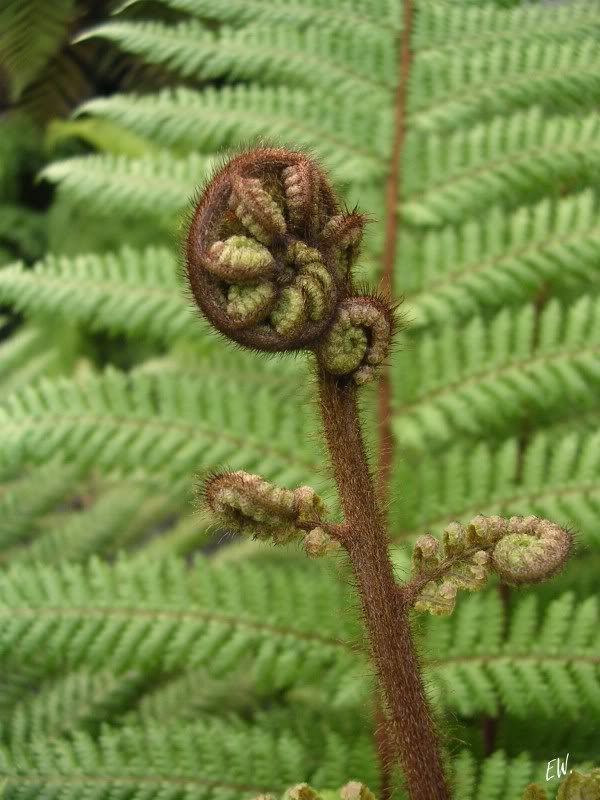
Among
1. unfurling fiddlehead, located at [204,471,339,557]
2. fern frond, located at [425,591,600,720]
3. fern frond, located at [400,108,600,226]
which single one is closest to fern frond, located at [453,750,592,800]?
fern frond, located at [425,591,600,720]

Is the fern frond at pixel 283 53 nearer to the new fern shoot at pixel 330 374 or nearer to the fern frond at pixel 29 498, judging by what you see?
the fern frond at pixel 29 498

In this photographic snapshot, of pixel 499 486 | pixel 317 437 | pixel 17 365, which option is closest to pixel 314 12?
pixel 499 486

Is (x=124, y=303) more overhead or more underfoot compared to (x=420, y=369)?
more overhead

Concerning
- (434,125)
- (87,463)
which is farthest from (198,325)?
(434,125)

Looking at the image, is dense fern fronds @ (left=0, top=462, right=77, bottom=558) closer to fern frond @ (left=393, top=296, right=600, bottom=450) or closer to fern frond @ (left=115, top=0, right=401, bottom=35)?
fern frond @ (left=393, top=296, right=600, bottom=450)

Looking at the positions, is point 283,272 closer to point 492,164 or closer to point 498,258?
point 498,258

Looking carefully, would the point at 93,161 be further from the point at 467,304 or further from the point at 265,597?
the point at 265,597

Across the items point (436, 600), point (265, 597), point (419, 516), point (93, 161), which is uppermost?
point (93, 161)

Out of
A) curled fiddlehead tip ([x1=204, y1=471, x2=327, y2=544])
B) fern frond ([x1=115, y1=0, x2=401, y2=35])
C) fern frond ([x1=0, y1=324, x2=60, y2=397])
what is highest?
fern frond ([x1=115, y1=0, x2=401, y2=35])
